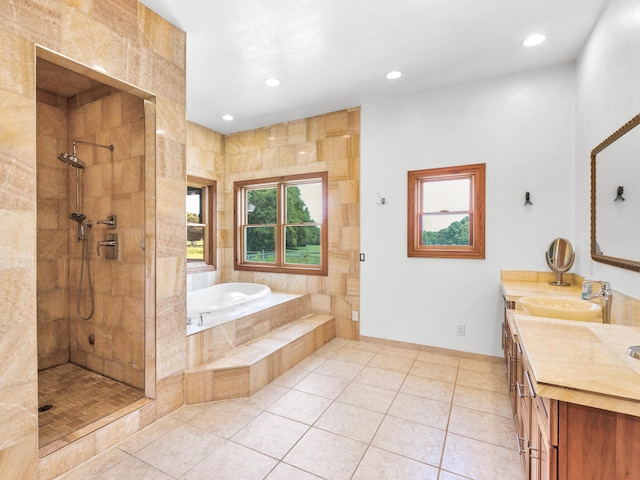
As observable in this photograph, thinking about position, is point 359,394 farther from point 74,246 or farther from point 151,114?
point 74,246

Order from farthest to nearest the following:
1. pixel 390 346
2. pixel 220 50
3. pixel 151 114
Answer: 1. pixel 390 346
2. pixel 220 50
3. pixel 151 114

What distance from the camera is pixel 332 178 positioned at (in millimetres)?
3984

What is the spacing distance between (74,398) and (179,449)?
1047mm

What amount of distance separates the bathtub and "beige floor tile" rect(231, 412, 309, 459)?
3.13ft

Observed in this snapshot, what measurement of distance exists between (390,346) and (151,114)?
3.33 m

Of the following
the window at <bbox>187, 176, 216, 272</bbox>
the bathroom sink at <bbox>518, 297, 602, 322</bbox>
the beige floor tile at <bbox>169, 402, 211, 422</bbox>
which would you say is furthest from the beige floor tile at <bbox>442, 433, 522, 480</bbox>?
the window at <bbox>187, 176, 216, 272</bbox>

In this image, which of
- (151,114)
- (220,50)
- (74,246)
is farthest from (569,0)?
(74,246)

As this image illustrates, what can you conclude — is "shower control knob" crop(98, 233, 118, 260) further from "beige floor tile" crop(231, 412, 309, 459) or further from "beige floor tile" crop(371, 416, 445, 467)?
"beige floor tile" crop(371, 416, 445, 467)

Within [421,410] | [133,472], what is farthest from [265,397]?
[421,410]

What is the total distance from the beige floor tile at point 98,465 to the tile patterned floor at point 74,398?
227mm

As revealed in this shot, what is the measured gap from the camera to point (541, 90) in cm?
295

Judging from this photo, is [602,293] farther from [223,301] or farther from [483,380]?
[223,301]

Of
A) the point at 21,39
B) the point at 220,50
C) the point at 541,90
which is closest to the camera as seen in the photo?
the point at 21,39

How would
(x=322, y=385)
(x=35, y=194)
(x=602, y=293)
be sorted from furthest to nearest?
(x=322, y=385) < (x=602, y=293) < (x=35, y=194)
